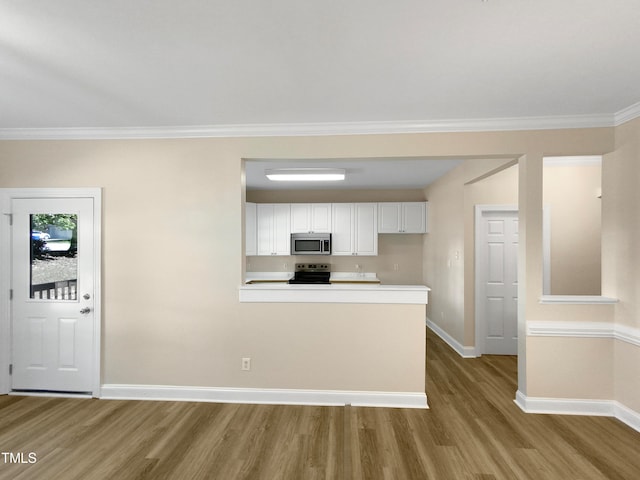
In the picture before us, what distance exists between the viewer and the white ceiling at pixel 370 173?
418 centimetres

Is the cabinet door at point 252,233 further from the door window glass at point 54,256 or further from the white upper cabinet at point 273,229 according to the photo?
the door window glass at point 54,256

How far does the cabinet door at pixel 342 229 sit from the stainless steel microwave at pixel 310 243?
0.14m

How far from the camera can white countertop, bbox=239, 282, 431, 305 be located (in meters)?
2.96

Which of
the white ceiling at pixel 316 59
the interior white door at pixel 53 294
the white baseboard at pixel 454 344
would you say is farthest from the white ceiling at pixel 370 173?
the white baseboard at pixel 454 344

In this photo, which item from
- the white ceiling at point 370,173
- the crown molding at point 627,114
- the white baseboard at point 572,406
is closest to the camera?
the crown molding at point 627,114

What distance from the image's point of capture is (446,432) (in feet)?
8.20

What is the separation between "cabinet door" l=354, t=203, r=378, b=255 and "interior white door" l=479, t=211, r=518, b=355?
1.96 meters

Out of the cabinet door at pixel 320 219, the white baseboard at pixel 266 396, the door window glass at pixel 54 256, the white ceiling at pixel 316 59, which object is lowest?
the white baseboard at pixel 266 396

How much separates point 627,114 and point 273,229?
4844 mm

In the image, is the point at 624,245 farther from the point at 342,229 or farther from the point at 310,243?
the point at 310,243

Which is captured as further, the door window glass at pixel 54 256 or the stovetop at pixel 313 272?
the stovetop at pixel 313 272

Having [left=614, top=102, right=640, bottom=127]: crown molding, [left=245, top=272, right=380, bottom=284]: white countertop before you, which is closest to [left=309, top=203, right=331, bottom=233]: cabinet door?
[left=245, top=272, right=380, bottom=284]: white countertop

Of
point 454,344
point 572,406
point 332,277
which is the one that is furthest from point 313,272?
point 572,406

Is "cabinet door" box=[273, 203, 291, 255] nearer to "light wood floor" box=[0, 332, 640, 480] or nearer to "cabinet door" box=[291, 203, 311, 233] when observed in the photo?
"cabinet door" box=[291, 203, 311, 233]
